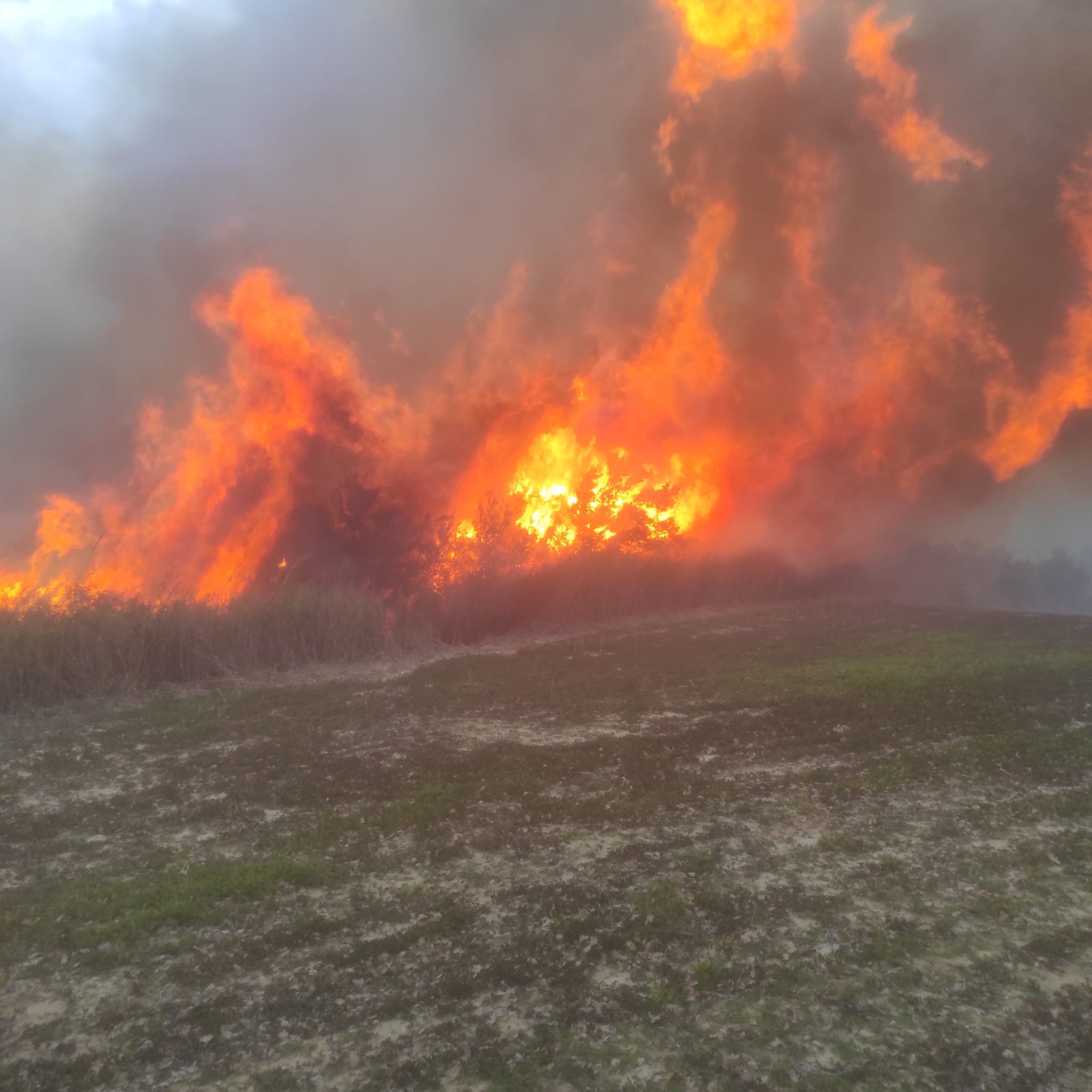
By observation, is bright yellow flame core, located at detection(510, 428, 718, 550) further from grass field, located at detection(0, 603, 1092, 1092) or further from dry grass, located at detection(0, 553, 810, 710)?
grass field, located at detection(0, 603, 1092, 1092)

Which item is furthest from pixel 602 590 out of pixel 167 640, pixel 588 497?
pixel 167 640

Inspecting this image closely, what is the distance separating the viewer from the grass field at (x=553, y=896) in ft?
11.1

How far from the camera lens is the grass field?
3.37 metres

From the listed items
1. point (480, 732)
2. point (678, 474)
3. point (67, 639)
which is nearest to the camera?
point (480, 732)

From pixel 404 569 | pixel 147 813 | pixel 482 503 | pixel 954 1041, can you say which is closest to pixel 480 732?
pixel 147 813

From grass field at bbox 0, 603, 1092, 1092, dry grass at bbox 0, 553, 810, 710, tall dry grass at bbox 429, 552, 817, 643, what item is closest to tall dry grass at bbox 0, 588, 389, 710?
dry grass at bbox 0, 553, 810, 710

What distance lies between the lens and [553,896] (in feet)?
15.3

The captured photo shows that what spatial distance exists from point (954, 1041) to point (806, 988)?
62 centimetres

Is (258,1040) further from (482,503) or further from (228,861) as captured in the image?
(482,503)

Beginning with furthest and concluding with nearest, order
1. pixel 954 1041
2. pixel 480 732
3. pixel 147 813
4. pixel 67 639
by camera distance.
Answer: pixel 67 639 < pixel 480 732 < pixel 147 813 < pixel 954 1041

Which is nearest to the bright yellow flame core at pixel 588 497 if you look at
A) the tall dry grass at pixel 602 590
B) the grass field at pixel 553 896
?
the tall dry grass at pixel 602 590

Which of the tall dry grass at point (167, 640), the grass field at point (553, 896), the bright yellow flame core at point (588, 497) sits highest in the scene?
the bright yellow flame core at point (588, 497)

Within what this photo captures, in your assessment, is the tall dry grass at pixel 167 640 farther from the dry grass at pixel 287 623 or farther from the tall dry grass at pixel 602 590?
the tall dry grass at pixel 602 590

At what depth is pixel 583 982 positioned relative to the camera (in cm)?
383
